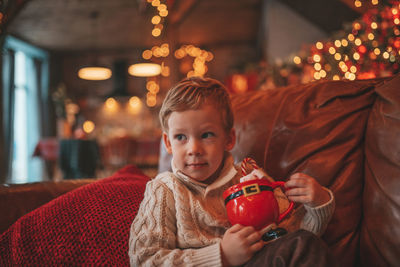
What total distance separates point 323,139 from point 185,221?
1.96ft

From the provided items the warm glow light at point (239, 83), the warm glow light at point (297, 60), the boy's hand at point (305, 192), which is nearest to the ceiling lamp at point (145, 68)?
the warm glow light at point (297, 60)

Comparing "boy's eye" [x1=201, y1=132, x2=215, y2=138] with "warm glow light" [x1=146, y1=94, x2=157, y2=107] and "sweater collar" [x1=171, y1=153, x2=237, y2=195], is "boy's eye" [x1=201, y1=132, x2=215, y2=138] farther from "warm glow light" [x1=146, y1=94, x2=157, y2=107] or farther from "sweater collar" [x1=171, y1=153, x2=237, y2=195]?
"warm glow light" [x1=146, y1=94, x2=157, y2=107]

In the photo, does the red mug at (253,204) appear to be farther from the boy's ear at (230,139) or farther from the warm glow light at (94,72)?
the warm glow light at (94,72)

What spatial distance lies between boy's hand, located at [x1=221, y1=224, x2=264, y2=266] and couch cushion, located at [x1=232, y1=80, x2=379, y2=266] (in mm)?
391

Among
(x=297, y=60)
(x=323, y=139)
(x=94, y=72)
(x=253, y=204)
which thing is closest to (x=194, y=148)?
(x=253, y=204)

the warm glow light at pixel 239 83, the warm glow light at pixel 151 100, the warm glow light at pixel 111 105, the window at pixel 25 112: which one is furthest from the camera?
the warm glow light at pixel 111 105

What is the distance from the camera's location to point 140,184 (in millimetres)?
1210

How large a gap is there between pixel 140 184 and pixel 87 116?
8808 millimetres

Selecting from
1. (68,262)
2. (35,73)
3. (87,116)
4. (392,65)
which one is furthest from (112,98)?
(68,262)

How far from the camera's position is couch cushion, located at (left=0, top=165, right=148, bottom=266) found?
881 millimetres

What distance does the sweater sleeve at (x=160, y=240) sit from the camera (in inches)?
32.7

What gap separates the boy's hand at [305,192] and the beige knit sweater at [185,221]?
0.10 feet

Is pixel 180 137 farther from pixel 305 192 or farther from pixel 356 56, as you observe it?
pixel 356 56

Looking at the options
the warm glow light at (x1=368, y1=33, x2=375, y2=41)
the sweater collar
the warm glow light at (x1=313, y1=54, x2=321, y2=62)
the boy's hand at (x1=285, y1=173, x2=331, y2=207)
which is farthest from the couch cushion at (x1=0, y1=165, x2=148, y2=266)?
the warm glow light at (x1=313, y1=54, x2=321, y2=62)
